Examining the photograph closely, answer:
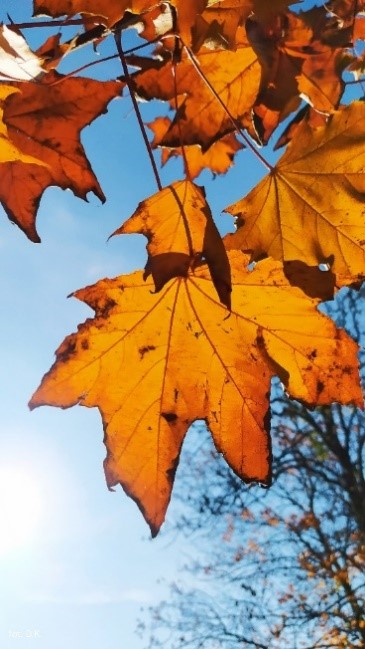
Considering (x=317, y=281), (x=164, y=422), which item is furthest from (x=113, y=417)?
(x=317, y=281)

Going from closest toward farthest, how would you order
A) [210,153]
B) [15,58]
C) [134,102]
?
[15,58], [134,102], [210,153]

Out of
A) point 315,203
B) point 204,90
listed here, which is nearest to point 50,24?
point 204,90

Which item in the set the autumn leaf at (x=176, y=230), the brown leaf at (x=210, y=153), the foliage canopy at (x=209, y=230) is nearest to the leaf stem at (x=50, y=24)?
the foliage canopy at (x=209, y=230)

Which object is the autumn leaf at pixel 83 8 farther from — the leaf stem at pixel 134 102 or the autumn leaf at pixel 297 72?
the autumn leaf at pixel 297 72

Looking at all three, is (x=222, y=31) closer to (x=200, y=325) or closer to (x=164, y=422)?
(x=200, y=325)

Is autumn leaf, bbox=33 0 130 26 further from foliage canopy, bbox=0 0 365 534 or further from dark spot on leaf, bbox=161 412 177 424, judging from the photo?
dark spot on leaf, bbox=161 412 177 424

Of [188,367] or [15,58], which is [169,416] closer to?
[188,367]
